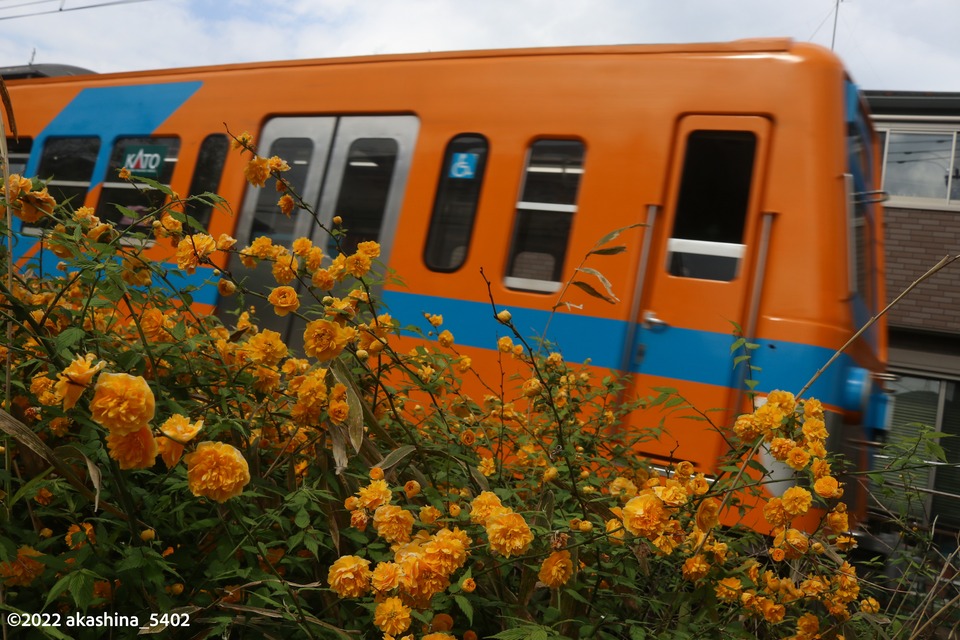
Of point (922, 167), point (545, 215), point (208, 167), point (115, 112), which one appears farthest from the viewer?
point (922, 167)

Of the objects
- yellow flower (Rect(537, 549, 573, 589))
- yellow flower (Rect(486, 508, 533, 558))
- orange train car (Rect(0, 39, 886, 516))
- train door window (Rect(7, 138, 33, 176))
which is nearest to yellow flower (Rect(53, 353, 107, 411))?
yellow flower (Rect(486, 508, 533, 558))

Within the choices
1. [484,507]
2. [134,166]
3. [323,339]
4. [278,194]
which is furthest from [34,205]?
[134,166]

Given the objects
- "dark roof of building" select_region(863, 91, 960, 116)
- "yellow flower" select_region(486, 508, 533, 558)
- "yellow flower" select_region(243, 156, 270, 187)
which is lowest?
"yellow flower" select_region(486, 508, 533, 558)

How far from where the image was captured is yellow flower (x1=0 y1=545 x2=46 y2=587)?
1.30 meters

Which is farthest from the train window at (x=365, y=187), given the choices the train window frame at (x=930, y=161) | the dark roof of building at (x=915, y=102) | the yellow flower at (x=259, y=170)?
the dark roof of building at (x=915, y=102)

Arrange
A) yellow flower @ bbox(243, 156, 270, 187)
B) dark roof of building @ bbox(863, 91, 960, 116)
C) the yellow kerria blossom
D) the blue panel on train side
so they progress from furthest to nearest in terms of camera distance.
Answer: dark roof of building @ bbox(863, 91, 960, 116) → the blue panel on train side → yellow flower @ bbox(243, 156, 270, 187) → the yellow kerria blossom

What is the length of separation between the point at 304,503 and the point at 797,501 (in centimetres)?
102

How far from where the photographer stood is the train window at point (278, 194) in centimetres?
523

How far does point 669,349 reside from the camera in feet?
12.8

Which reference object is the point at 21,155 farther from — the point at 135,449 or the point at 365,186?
the point at 135,449

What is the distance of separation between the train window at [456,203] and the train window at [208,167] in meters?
1.86

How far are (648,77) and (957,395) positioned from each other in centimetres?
1011

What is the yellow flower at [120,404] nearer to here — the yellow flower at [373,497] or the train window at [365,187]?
the yellow flower at [373,497]

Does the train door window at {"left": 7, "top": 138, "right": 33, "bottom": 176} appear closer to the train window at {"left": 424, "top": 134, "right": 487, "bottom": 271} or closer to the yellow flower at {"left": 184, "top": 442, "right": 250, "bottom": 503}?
the train window at {"left": 424, "top": 134, "right": 487, "bottom": 271}
